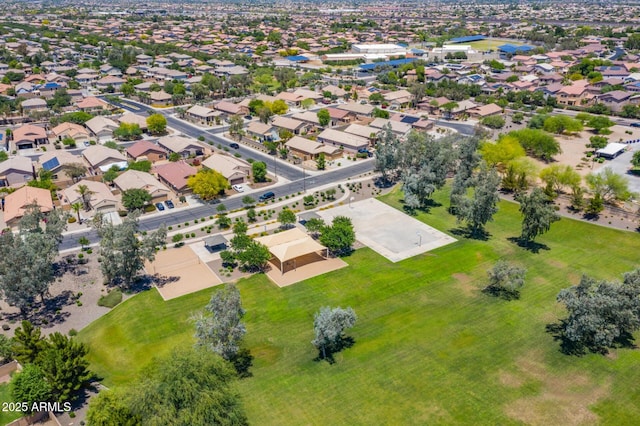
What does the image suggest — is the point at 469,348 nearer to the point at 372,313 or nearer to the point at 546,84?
the point at 372,313

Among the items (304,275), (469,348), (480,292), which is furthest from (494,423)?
(304,275)

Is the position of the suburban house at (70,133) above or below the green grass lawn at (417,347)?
below

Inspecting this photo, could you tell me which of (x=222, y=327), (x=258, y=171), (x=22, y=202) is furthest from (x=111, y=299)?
(x=258, y=171)

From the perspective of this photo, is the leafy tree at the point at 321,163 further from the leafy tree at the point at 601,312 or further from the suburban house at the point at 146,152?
the leafy tree at the point at 601,312

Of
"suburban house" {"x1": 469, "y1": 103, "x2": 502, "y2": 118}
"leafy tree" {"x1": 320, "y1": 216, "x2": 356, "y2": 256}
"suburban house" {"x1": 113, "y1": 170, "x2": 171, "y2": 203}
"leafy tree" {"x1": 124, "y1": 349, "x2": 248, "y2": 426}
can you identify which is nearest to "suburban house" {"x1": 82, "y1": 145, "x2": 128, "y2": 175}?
"suburban house" {"x1": 113, "y1": 170, "x2": 171, "y2": 203}

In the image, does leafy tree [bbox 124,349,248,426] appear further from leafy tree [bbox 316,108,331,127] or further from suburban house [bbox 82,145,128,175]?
leafy tree [bbox 316,108,331,127]

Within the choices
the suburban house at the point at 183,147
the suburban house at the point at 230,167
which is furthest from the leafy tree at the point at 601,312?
the suburban house at the point at 183,147
